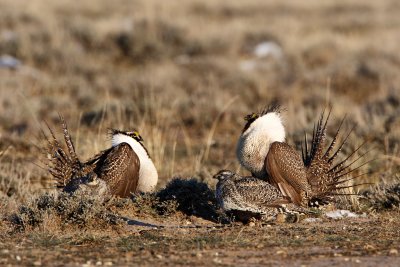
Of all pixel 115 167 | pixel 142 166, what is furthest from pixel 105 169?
pixel 142 166

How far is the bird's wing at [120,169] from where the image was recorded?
6.93 meters

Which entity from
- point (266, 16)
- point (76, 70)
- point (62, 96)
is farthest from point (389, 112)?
point (266, 16)

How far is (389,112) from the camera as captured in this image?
12.8m

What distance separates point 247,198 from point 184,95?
8808mm

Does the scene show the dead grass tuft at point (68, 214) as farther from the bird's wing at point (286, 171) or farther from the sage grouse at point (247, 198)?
the bird's wing at point (286, 171)

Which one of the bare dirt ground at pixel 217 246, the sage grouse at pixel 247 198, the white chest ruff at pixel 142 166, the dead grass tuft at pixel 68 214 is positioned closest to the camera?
the bare dirt ground at pixel 217 246

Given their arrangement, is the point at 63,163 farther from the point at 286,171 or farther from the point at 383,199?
the point at 383,199

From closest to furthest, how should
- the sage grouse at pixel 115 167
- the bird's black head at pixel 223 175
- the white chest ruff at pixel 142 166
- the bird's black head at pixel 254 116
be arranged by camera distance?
the bird's black head at pixel 223 175
the bird's black head at pixel 254 116
the sage grouse at pixel 115 167
the white chest ruff at pixel 142 166

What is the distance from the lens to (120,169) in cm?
698

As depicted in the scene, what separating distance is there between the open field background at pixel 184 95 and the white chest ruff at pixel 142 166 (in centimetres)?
65

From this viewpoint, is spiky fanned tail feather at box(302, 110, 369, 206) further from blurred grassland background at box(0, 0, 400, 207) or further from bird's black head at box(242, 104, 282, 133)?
blurred grassland background at box(0, 0, 400, 207)

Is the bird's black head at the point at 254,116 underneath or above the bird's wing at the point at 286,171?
above

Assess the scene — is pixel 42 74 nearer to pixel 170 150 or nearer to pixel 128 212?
pixel 170 150

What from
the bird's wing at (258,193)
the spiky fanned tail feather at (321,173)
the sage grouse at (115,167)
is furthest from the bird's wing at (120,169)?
the spiky fanned tail feather at (321,173)
